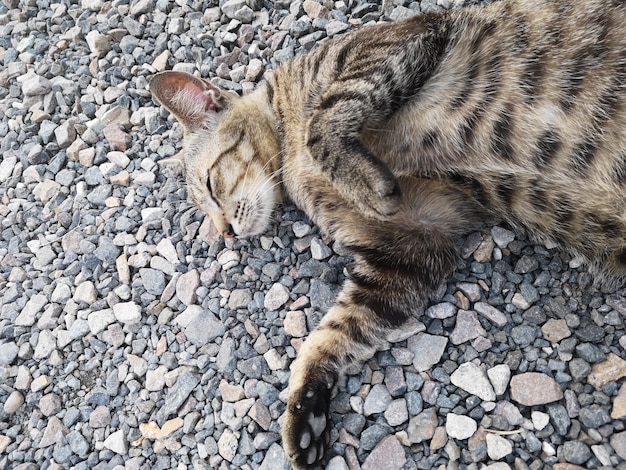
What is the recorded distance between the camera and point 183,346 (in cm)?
234

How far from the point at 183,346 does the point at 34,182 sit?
1.43m

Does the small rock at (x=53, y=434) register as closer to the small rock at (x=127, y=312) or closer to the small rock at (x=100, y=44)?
the small rock at (x=127, y=312)

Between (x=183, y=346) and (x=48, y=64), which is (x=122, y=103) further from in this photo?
(x=183, y=346)

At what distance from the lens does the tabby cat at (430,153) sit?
6.62 ft

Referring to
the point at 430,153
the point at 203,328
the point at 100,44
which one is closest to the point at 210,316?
the point at 203,328

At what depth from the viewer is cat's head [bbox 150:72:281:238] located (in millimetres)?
2447

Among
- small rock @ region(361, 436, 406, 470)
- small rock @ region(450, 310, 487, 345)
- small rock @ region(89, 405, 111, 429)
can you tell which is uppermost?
small rock @ region(450, 310, 487, 345)

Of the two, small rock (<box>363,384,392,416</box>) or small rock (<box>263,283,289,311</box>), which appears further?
small rock (<box>263,283,289,311</box>)

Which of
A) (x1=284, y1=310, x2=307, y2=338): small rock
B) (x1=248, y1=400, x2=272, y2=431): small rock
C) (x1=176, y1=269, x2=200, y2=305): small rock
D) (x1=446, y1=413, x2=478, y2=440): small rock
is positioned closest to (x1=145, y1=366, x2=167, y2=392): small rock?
(x1=176, y1=269, x2=200, y2=305): small rock

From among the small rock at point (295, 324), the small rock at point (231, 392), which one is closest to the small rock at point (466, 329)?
the small rock at point (295, 324)

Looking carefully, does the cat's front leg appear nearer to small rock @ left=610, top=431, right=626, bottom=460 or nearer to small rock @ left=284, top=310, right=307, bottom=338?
small rock @ left=284, top=310, right=307, bottom=338

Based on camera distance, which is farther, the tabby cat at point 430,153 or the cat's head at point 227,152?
the cat's head at point 227,152

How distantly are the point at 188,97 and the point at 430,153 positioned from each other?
1084 millimetres

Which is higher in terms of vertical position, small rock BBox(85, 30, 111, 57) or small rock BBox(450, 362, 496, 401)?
small rock BBox(85, 30, 111, 57)
